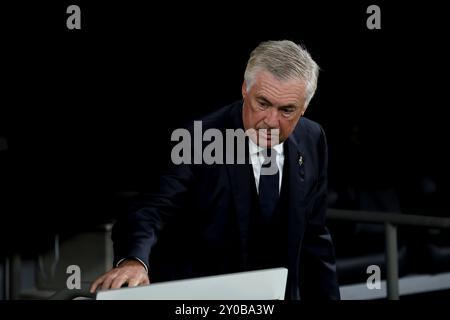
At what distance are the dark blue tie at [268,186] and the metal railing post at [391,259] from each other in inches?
49.7

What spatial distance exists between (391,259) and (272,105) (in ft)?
5.18

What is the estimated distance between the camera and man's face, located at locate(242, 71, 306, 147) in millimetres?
1637

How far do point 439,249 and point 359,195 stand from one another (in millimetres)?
625

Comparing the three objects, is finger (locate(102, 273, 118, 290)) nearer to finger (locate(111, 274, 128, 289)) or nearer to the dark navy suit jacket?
finger (locate(111, 274, 128, 289))

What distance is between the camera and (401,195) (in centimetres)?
539

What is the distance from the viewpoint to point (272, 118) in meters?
1.68

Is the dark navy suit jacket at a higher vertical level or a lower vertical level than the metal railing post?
higher

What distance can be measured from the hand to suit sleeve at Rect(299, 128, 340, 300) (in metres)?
0.57

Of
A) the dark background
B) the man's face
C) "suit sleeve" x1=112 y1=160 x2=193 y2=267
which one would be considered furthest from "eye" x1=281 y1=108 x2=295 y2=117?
the dark background

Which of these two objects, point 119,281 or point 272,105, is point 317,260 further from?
point 119,281

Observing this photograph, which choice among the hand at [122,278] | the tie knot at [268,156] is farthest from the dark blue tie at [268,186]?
the hand at [122,278]

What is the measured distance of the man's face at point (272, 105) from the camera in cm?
164
